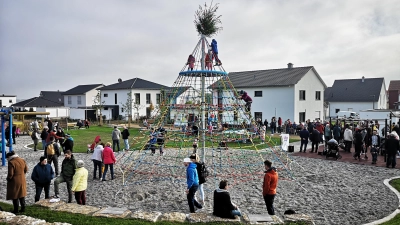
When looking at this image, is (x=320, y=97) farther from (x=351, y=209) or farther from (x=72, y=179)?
(x=72, y=179)

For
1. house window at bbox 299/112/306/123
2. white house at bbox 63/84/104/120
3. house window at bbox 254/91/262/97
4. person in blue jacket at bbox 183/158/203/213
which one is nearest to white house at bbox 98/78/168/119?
white house at bbox 63/84/104/120

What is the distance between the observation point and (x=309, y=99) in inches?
1576

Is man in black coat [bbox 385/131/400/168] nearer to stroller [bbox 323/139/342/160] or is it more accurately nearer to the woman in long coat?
stroller [bbox 323/139/342/160]

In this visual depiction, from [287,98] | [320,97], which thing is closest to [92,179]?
[287,98]

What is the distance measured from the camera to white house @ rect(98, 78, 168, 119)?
179ft

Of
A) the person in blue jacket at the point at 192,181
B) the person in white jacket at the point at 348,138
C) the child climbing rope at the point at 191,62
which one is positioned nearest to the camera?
the person in blue jacket at the point at 192,181

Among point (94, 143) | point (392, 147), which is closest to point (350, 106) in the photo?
point (392, 147)

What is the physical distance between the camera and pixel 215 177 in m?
13.7

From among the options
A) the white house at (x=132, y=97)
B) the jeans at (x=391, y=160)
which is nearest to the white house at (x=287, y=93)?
the white house at (x=132, y=97)

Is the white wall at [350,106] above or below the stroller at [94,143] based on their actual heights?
above

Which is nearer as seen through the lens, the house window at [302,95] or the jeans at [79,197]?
the jeans at [79,197]

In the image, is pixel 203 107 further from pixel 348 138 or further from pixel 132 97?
pixel 132 97

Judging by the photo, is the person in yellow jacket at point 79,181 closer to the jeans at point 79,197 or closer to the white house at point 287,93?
the jeans at point 79,197

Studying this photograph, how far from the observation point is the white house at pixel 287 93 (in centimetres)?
3788
